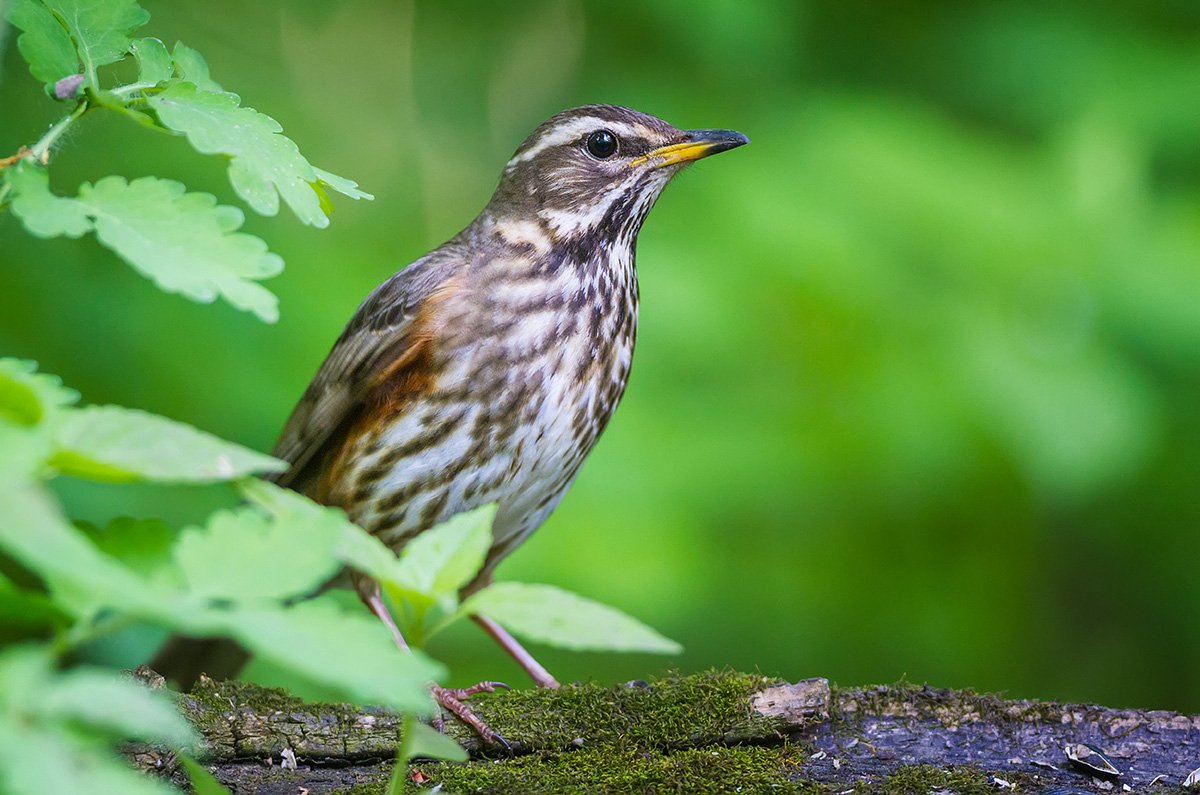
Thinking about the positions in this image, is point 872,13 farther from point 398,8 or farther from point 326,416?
point 326,416

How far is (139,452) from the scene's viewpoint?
1271 mm

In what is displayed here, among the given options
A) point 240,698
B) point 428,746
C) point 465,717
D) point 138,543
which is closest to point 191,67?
point 138,543

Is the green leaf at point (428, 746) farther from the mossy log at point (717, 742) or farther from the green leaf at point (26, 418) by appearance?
the mossy log at point (717, 742)

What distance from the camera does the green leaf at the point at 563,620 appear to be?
1313 millimetres

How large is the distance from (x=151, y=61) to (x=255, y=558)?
0.89 m

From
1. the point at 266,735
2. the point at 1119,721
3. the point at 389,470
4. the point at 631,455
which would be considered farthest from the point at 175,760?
the point at 631,455

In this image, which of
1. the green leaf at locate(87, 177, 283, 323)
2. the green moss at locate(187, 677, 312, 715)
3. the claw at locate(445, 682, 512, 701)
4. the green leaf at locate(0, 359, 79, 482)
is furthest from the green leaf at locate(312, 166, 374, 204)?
the claw at locate(445, 682, 512, 701)

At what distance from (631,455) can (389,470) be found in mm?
1343

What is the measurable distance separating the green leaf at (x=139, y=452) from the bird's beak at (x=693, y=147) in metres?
2.80

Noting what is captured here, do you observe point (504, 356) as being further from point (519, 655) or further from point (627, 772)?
point (627, 772)

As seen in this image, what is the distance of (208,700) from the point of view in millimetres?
2826

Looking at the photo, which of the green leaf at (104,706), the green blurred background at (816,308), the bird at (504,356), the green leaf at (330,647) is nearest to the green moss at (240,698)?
the bird at (504,356)

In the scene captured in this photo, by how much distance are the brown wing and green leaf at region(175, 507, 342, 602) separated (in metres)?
2.43

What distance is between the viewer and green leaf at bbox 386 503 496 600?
1456 millimetres
